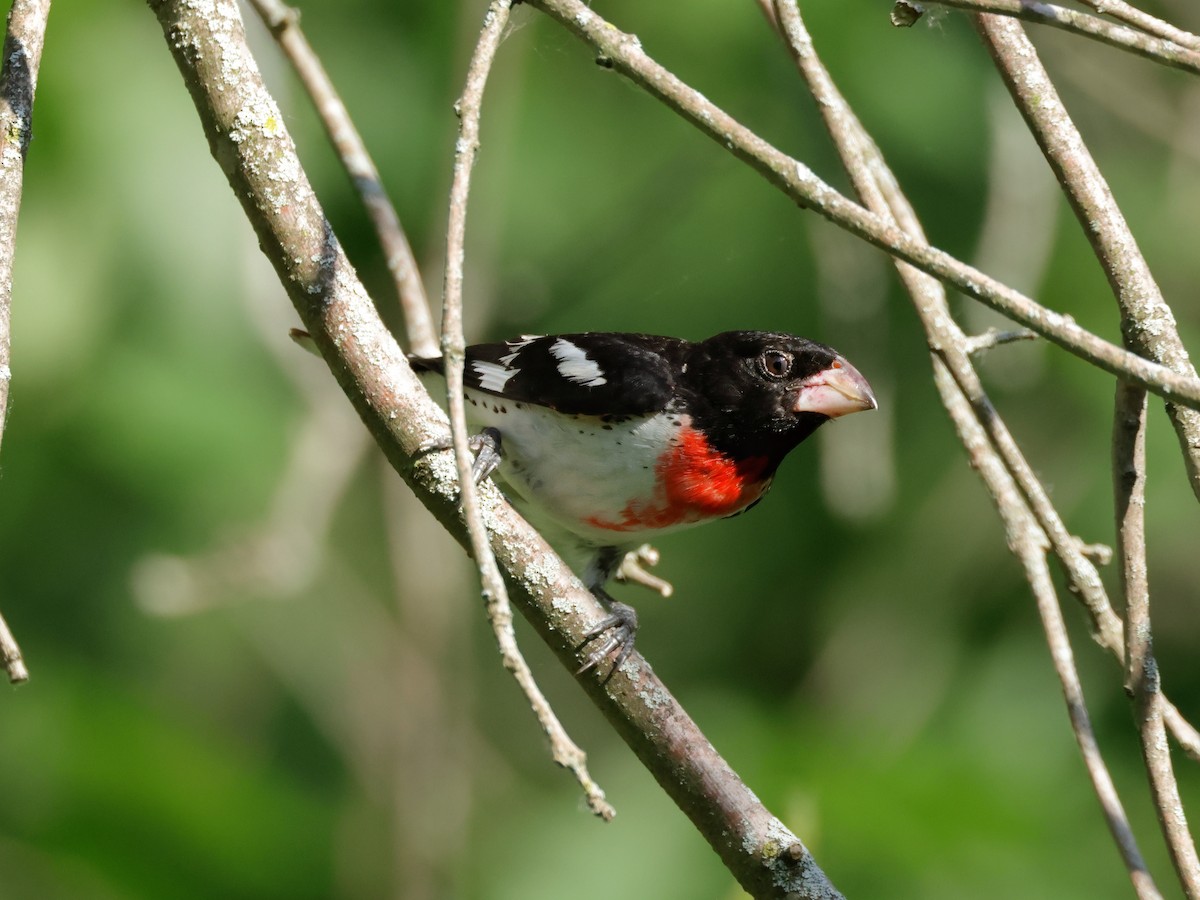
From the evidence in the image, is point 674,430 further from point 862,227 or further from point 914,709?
point 914,709

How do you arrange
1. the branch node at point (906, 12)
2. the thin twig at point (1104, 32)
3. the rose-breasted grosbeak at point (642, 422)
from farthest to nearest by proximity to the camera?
the rose-breasted grosbeak at point (642, 422) → the branch node at point (906, 12) → the thin twig at point (1104, 32)

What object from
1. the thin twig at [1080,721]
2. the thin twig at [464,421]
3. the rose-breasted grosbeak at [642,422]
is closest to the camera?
the thin twig at [464,421]

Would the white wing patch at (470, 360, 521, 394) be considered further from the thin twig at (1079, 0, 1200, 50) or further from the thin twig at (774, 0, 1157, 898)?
the thin twig at (1079, 0, 1200, 50)

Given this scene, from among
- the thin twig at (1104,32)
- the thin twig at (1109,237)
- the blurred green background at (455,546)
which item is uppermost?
the thin twig at (1104,32)

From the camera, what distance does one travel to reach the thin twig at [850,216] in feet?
4.85

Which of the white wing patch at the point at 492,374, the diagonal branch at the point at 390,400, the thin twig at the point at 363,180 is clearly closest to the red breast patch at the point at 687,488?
the white wing patch at the point at 492,374

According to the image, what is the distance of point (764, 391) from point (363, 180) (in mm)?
1148

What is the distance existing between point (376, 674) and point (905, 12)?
12.2 feet

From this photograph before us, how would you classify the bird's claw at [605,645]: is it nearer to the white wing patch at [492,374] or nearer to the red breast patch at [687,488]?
the red breast patch at [687,488]

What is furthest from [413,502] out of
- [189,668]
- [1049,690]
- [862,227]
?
[862,227]

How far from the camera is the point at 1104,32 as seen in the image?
5.54 feet

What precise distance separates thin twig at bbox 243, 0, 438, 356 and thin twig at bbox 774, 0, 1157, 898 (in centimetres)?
114

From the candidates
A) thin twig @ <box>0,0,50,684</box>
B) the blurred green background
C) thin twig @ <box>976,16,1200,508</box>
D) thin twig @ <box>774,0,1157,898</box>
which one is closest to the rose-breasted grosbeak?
thin twig @ <box>774,0,1157,898</box>

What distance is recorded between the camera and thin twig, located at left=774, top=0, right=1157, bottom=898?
7.47 ft
